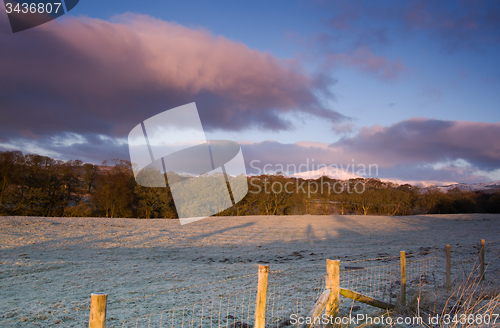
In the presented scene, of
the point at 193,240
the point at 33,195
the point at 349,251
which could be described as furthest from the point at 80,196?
the point at 349,251

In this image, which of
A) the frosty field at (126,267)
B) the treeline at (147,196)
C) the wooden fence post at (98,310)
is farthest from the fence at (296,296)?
the treeline at (147,196)

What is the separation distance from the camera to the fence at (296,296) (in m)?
3.51

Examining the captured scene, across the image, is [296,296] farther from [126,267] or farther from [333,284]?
[126,267]

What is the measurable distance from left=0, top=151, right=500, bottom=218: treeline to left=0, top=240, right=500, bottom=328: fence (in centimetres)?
2584

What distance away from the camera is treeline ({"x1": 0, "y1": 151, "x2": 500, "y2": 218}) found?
2552 centimetres

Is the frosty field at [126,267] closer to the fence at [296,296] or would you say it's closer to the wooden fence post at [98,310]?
the fence at [296,296]

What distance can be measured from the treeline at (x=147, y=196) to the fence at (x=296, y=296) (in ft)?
84.8

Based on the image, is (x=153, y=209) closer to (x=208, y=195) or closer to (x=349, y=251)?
(x=208, y=195)

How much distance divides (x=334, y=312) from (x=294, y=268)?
571 centimetres

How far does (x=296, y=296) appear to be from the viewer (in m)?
6.04

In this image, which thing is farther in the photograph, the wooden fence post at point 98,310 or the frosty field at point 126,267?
the frosty field at point 126,267

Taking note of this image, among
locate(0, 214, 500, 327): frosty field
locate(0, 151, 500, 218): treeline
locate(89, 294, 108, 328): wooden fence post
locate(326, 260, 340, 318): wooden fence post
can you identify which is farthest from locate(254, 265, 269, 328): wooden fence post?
locate(0, 151, 500, 218): treeline

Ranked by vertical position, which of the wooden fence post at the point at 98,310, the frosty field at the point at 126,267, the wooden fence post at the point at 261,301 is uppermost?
the wooden fence post at the point at 98,310


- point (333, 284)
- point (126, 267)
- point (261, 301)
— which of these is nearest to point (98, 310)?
point (261, 301)
